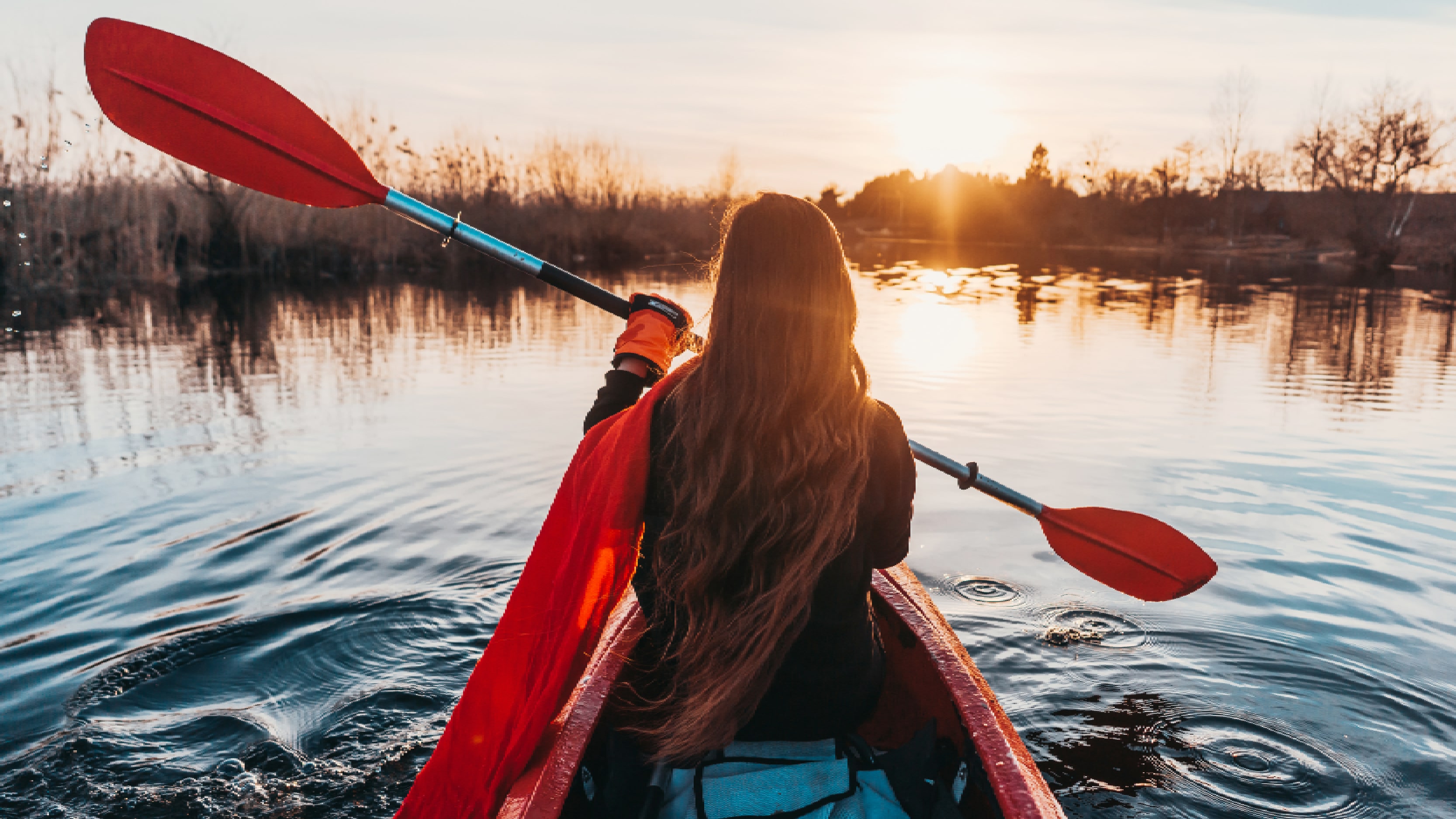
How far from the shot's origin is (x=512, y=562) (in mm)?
4621

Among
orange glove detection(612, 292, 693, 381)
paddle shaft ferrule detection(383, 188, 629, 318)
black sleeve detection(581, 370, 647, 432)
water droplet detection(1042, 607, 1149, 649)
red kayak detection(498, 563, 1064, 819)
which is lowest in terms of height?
water droplet detection(1042, 607, 1149, 649)

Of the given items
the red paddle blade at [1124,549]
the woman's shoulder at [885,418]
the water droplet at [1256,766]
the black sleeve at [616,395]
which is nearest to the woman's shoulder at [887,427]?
the woman's shoulder at [885,418]

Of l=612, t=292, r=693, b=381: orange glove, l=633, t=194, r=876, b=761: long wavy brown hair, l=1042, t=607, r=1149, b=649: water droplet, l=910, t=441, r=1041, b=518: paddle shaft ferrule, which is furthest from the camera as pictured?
l=1042, t=607, r=1149, b=649: water droplet

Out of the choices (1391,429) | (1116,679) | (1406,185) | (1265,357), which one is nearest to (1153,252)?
(1406,185)

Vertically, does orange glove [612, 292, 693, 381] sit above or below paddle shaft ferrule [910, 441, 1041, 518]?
above

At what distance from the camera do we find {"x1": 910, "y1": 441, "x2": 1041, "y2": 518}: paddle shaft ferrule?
2.73m

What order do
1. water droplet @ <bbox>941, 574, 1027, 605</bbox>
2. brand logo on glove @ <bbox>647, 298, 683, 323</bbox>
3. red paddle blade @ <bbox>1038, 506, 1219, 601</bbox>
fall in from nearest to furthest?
brand logo on glove @ <bbox>647, 298, 683, 323</bbox> < red paddle blade @ <bbox>1038, 506, 1219, 601</bbox> < water droplet @ <bbox>941, 574, 1027, 605</bbox>

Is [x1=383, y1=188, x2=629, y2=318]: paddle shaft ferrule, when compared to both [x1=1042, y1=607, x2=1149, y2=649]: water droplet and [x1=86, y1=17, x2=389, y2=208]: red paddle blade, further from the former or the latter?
[x1=1042, y1=607, x2=1149, y2=649]: water droplet

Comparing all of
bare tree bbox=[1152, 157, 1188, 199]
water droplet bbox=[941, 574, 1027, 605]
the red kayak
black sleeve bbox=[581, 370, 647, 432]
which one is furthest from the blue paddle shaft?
bare tree bbox=[1152, 157, 1188, 199]

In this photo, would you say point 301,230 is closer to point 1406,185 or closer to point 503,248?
point 503,248

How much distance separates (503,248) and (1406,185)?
42548mm

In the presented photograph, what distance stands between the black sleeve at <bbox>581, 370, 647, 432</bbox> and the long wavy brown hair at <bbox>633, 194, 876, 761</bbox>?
1.24 feet

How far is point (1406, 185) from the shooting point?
1372 inches

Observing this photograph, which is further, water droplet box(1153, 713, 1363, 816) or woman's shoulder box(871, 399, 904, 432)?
water droplet box(1153, 713, 1363, 816)
